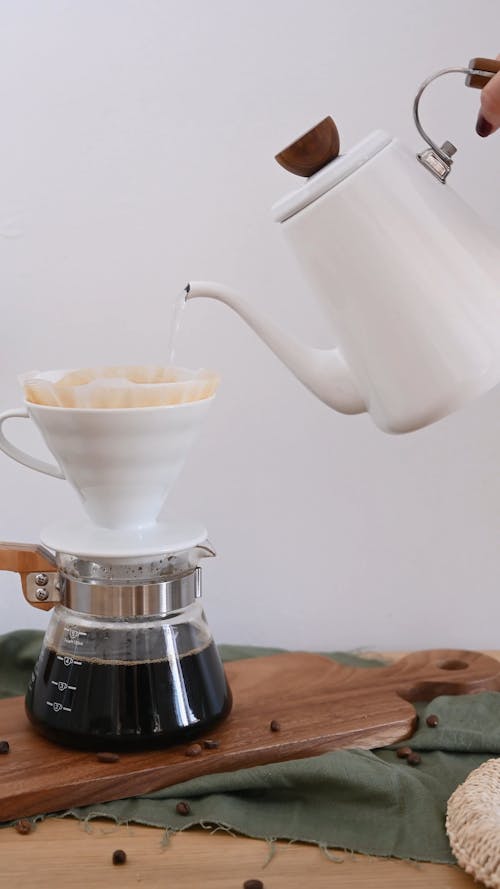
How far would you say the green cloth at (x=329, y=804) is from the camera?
31.4 inches

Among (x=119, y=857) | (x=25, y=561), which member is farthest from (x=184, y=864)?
(x=25, y=561)

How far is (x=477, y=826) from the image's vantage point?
753mm

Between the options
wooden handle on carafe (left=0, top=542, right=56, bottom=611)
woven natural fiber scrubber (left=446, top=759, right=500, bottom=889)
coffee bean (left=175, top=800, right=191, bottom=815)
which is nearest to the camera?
woven natural fiber scrubber (left=446, top=759, right=500, bottom=889)

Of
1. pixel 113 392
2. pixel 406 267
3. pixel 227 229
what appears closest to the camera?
pixel 406 267

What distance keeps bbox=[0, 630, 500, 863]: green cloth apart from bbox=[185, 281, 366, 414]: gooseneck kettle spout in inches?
12.2

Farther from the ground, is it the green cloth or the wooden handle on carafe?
the wooden handle on carafe

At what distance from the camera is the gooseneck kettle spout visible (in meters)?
0.86

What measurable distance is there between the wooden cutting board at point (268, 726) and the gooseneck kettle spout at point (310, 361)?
301mm

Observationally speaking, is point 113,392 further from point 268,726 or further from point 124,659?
point 268,726

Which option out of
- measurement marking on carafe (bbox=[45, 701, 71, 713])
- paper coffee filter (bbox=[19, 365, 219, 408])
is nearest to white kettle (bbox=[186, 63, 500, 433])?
A: paper coffee filter (bbox=[19, 365, 219, 408])

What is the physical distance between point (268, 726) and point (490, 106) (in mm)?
573

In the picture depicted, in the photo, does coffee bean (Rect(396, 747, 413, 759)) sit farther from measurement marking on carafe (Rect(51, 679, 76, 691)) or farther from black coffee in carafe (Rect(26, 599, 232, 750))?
measurement marking on carafe (Rect(51, 679, 76, 691))

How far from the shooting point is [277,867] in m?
0.76

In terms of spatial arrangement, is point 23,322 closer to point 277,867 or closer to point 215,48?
point 215,48
